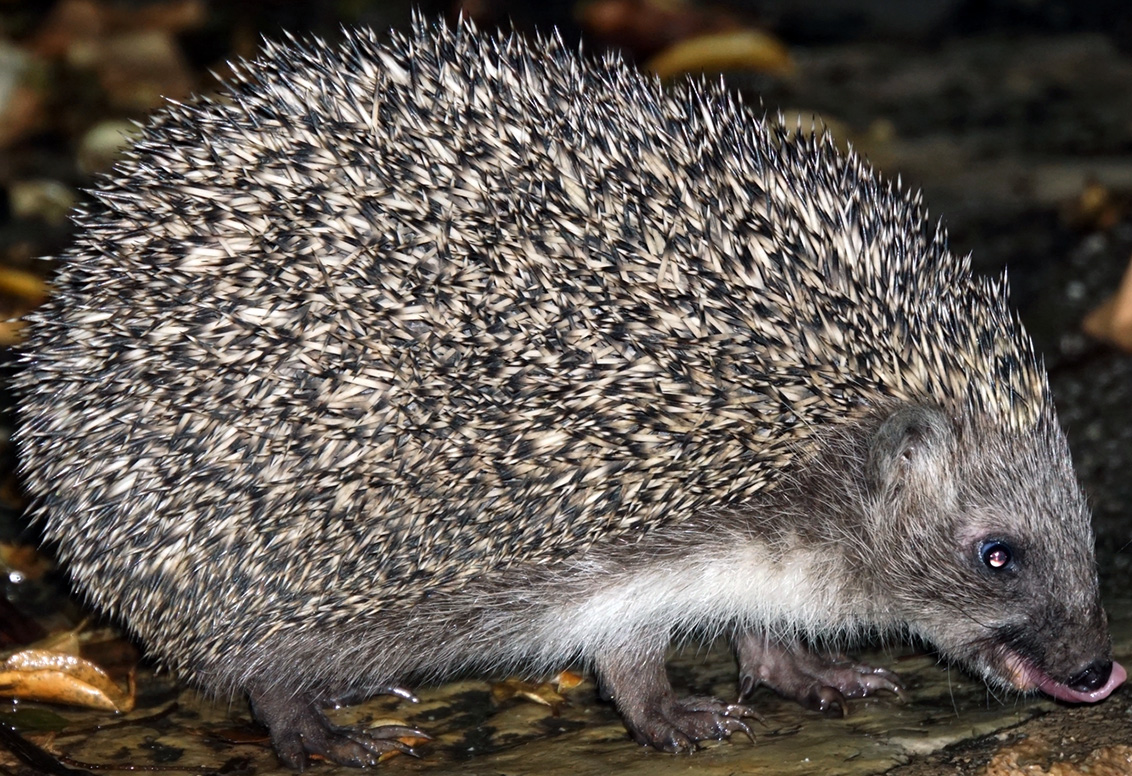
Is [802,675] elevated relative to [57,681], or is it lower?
lower

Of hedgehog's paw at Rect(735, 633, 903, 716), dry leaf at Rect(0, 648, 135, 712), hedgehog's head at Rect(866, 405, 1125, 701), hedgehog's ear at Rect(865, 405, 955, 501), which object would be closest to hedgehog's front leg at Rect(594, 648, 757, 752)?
hedgehog's paw at Rect(735, 633, 903, 716)

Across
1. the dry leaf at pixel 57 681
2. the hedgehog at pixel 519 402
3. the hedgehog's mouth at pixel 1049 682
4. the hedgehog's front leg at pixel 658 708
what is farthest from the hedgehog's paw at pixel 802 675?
the dry leaf at pixel 57 681

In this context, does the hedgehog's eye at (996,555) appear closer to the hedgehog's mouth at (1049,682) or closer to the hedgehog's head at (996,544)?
the hedgehog's head at (996,544)

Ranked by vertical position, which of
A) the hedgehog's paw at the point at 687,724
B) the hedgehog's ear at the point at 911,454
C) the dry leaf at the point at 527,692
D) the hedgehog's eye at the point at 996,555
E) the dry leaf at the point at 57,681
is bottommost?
the hedgehog's paw at the point at 687,724

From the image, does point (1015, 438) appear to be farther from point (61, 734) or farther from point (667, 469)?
point (61, 734)

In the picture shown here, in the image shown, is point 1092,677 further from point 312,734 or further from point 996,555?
point 312,734

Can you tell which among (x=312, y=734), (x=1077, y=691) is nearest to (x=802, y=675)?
(x=1077, y=691)
